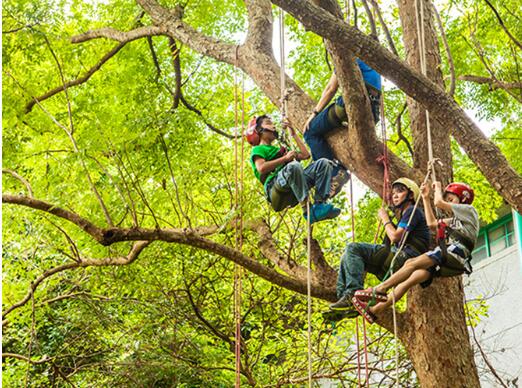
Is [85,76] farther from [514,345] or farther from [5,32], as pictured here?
[514,345]

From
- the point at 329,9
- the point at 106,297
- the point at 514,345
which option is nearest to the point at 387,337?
the point at 514,345

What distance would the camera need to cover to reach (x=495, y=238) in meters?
11.1

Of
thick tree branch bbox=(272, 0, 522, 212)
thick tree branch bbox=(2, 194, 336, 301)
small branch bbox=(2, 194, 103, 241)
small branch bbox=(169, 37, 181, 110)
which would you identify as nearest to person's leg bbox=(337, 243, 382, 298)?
thick tree branch bbox=(2, 194, 336, 301)

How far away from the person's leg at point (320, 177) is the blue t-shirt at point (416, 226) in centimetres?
56

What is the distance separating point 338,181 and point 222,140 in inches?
181

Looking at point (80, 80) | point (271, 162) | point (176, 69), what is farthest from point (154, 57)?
point (271, 162)

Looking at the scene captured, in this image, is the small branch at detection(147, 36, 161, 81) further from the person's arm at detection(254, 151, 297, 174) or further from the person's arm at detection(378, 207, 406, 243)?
the person's arm at detection(378, 207, 406, 243)

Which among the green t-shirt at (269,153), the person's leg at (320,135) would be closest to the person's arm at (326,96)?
the person's leg at (320,135)

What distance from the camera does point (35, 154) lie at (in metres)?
8.59

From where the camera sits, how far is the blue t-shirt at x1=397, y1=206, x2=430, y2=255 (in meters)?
5.12

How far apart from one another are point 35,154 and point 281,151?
4.00 m

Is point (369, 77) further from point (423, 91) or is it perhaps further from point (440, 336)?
point (440, 336)

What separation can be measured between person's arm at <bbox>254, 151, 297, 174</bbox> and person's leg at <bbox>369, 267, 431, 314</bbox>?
1125mm

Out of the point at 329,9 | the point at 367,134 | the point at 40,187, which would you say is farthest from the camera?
the point at 40,187
